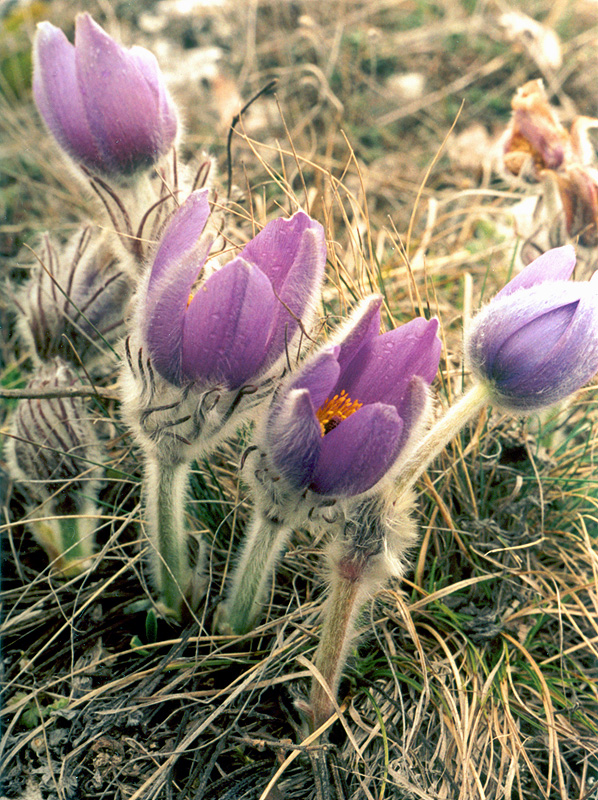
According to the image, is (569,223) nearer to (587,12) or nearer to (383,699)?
(383,699)

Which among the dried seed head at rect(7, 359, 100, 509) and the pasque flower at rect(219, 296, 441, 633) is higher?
the pasque flower at rect(219, 296, 441, 633)

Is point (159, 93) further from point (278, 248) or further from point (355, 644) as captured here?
point (355, 644)

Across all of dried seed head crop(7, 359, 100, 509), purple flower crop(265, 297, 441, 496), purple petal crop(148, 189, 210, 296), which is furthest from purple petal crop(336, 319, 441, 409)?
dried seed head crop(7, 359, 100, 509)

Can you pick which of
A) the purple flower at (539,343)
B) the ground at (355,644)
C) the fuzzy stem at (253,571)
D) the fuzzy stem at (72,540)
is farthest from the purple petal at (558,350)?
the fuzzy stem at (72,540)

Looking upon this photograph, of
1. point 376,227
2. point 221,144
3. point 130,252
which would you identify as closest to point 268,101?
point 221,144

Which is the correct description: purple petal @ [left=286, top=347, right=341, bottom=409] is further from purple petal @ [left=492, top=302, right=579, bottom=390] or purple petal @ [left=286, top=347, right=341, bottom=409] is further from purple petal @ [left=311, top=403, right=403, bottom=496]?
purple petal @ [left=492, top=302, right=579, bottom=390]

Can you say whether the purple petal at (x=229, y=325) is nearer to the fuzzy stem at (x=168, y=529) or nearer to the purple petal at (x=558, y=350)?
the fuzzy stem at (x=168, y=529)
